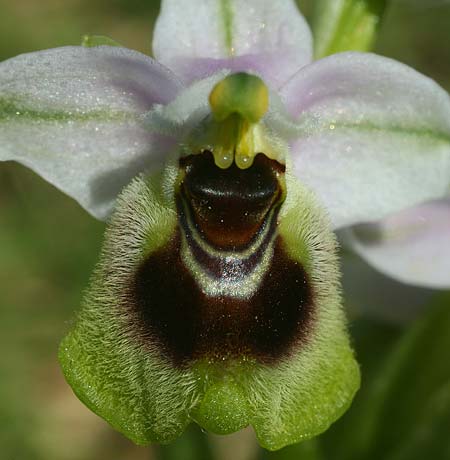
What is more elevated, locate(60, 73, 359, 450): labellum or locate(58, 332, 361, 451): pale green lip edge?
locate(60, 73, 359, 450): labellum

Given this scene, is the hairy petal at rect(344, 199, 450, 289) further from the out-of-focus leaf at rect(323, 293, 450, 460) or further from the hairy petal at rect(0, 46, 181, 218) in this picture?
the hairy petal at rect(0, 46, 181, 218)

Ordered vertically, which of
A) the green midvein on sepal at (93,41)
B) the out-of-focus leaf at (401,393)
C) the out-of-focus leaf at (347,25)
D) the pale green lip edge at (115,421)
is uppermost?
the green midvein on sepal at (93,41)

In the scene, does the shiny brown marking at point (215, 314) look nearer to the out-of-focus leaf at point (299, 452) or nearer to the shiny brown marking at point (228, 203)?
the shiny brown marking at point (228, 203)

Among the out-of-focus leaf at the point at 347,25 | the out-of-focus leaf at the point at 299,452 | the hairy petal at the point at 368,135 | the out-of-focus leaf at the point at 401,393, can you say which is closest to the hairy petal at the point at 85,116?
the hairy petal at the point at 368,135

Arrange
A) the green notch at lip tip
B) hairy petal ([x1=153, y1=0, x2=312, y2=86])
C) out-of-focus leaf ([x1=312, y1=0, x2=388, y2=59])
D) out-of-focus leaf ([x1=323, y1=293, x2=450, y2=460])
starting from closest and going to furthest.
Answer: the green notch at lip tip < hairy petal ([x1=153, y1=0, x2=312, y2=86]) < out-of-focus leaf ([x1=312, y1=0, x2=388, y2=59]) < out-of-focus leaf ([x1=323, y1=293, x2=450, y2=460])

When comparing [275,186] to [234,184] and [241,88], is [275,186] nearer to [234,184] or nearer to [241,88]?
[234,184]

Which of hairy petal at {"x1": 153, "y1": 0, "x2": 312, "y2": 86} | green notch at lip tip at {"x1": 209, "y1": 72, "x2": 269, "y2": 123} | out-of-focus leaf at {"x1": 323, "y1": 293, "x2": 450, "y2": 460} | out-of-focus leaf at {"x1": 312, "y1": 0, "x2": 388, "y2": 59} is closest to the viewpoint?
green notch at lip tip at {"x1": 209, "y1": 72, "x2": 269, "y2": 123}

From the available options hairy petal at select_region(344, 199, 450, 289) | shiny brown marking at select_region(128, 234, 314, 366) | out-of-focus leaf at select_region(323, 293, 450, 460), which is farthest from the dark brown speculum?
out-of-focus leaf at select_region(323, 293, 450, 460)

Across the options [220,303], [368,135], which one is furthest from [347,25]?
[220,303]

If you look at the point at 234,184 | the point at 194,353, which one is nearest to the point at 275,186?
the point at 234,184
